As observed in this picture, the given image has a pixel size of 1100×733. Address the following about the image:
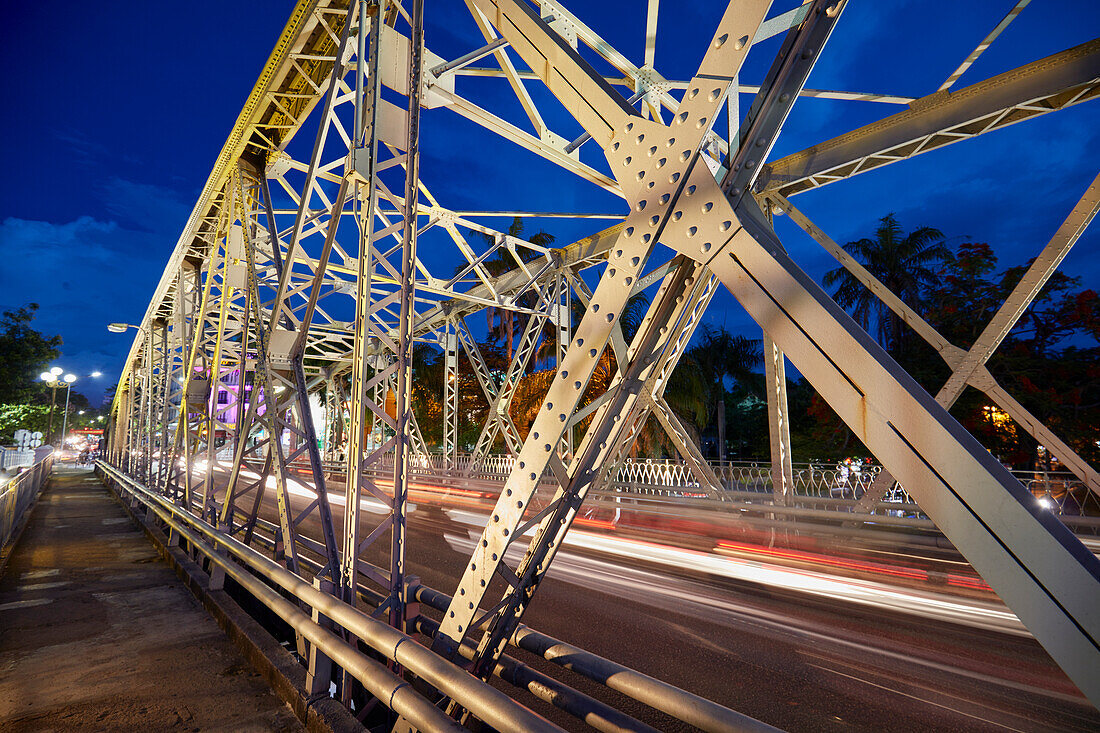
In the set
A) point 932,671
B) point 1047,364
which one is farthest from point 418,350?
point 932,671

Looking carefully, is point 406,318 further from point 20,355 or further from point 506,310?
point 20,355

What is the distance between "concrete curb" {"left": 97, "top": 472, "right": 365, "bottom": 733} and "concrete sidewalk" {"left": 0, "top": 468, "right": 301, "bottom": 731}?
0.09 meters

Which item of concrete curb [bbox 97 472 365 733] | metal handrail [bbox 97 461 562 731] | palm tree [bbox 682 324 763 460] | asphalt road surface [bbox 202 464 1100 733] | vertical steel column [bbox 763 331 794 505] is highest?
palm tree [bbox 682 324 763 460]

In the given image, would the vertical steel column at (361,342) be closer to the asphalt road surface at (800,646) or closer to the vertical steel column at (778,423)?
the asphalt road surface at (800,646)

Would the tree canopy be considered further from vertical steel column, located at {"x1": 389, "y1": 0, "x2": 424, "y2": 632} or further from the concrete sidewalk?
vertical steel column, located at {"x1": 389, "y1": 0, "x2": 424, "y2": 632}

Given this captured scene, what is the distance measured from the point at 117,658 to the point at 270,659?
1.88m

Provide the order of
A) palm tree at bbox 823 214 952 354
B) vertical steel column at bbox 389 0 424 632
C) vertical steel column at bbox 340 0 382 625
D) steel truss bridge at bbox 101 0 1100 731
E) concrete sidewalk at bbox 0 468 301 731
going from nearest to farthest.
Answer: steel truss bridge at bbox 101 0 1100 731
vertical steel column at bbox 389 0 424 632
concrete sidewalk at bbox 0 468 301 731
vertical steel column at bbox 340 0 382 625
palm tree at bbox 823 214 952 354

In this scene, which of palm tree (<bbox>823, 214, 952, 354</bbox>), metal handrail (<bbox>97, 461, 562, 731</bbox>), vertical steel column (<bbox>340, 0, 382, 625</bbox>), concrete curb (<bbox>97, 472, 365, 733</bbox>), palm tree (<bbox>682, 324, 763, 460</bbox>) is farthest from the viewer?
palm tree (<bbox>682, 324, 763, 460</bbox>)

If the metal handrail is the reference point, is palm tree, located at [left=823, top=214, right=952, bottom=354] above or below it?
above

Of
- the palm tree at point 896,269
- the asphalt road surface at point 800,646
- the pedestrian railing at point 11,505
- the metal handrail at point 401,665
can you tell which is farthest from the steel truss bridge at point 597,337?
the palm tree at point 896,269

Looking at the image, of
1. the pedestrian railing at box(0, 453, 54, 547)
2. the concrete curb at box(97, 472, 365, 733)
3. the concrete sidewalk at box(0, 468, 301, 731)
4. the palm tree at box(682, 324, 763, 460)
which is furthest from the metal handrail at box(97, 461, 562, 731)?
the palm tree at box(682, 324, 763, 460)

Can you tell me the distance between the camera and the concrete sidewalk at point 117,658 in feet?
13.5

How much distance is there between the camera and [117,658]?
5285 millimetres

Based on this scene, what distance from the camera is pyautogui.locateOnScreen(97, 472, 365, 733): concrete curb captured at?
12.1ft
